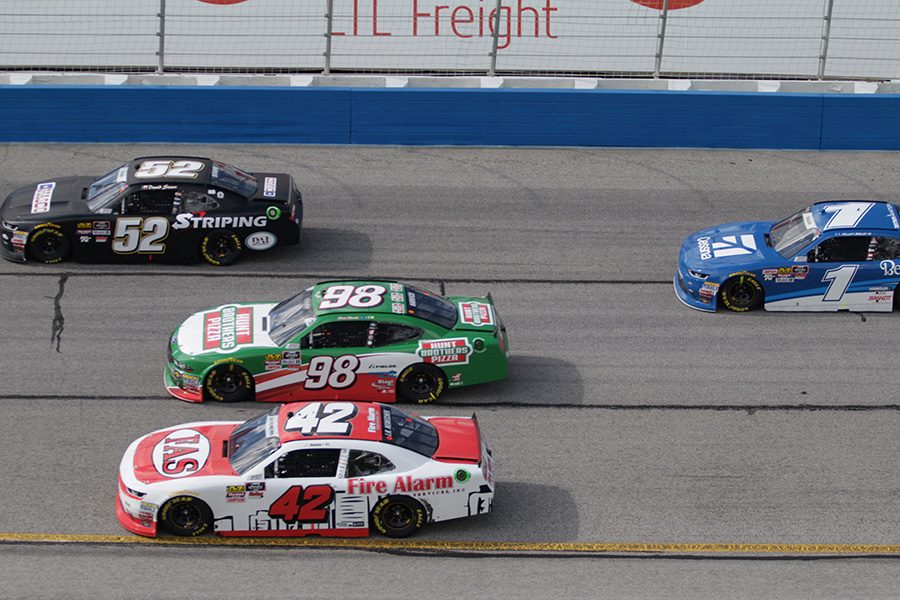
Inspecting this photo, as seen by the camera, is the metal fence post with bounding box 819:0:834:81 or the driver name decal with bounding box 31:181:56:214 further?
the metal fence post with bounding box 819:0:834:81

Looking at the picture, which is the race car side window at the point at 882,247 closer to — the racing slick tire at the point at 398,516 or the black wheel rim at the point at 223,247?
the racing slick tire at the point at 398,516


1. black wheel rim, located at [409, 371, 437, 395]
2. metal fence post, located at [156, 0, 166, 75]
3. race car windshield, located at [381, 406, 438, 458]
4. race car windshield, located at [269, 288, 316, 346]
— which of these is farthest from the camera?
metal fence post, located at [156, 0, 166, 75]

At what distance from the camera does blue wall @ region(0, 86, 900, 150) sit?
2255 cm

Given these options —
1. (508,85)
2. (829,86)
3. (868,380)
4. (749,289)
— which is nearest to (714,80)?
(829,86)

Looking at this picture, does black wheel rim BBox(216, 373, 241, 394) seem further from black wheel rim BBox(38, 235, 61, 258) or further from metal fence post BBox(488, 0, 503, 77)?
metal fence post BBox(488, 0, 503, 77)

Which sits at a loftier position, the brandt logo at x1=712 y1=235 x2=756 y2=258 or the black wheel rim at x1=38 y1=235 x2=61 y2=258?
the brandt logo at x1=712 y1=235 x2=756 y2=258

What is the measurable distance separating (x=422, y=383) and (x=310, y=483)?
2.99 m

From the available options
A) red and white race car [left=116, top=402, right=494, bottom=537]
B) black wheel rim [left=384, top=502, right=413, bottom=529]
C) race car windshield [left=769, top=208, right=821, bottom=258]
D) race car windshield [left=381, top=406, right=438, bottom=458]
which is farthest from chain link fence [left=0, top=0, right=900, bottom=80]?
black wheel rim [left=384, top=502, right=413, bottom=529]

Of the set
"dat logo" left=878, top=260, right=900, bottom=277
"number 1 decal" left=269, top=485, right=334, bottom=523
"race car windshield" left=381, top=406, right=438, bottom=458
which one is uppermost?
"dat logo" left=878, top=260, right=900, bottom=277

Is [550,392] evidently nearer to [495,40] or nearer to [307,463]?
[307,463]

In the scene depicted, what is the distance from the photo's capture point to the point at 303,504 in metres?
12.2

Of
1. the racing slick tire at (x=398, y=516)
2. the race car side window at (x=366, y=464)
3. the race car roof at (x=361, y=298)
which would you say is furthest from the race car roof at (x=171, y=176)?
the racing slick tire at (x=398, y=516)

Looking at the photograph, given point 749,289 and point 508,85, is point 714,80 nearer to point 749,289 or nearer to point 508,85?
point 508,85

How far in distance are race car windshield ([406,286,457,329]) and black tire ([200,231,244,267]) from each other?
13.1 feet
